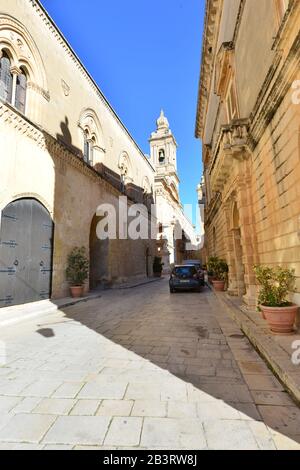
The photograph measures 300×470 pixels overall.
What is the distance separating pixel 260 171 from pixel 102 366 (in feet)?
19.0

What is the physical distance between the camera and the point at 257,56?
651 cm

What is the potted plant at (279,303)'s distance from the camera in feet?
14.1

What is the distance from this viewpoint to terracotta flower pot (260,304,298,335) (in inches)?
169

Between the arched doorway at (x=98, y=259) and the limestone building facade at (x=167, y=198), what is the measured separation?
18.7 metres

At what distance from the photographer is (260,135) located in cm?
621

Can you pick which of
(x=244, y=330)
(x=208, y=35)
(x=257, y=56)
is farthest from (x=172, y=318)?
(x=208, y=35)

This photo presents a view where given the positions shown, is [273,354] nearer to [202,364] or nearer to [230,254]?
[202,364]

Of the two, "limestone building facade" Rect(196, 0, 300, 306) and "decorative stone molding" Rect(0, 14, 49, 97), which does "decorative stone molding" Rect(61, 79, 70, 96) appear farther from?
"limestone building facade" Rect(196, 0, 300, 306)

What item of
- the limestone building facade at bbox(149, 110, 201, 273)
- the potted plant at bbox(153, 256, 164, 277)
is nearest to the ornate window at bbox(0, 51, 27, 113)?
the potted plant at bbox(153, 256, 164, 277)

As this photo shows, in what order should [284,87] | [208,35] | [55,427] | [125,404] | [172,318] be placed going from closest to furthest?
1. [55,427]
2. [125,404]
3. [284,87]
4. [172,318]
5. [208,35]

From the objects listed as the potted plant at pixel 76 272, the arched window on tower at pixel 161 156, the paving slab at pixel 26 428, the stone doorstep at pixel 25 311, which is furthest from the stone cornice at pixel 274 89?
the arched window on tower at pixel 161 156

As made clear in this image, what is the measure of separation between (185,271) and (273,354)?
10440 mm

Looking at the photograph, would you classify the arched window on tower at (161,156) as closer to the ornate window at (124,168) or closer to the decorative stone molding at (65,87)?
the ornate window at (124,168)
